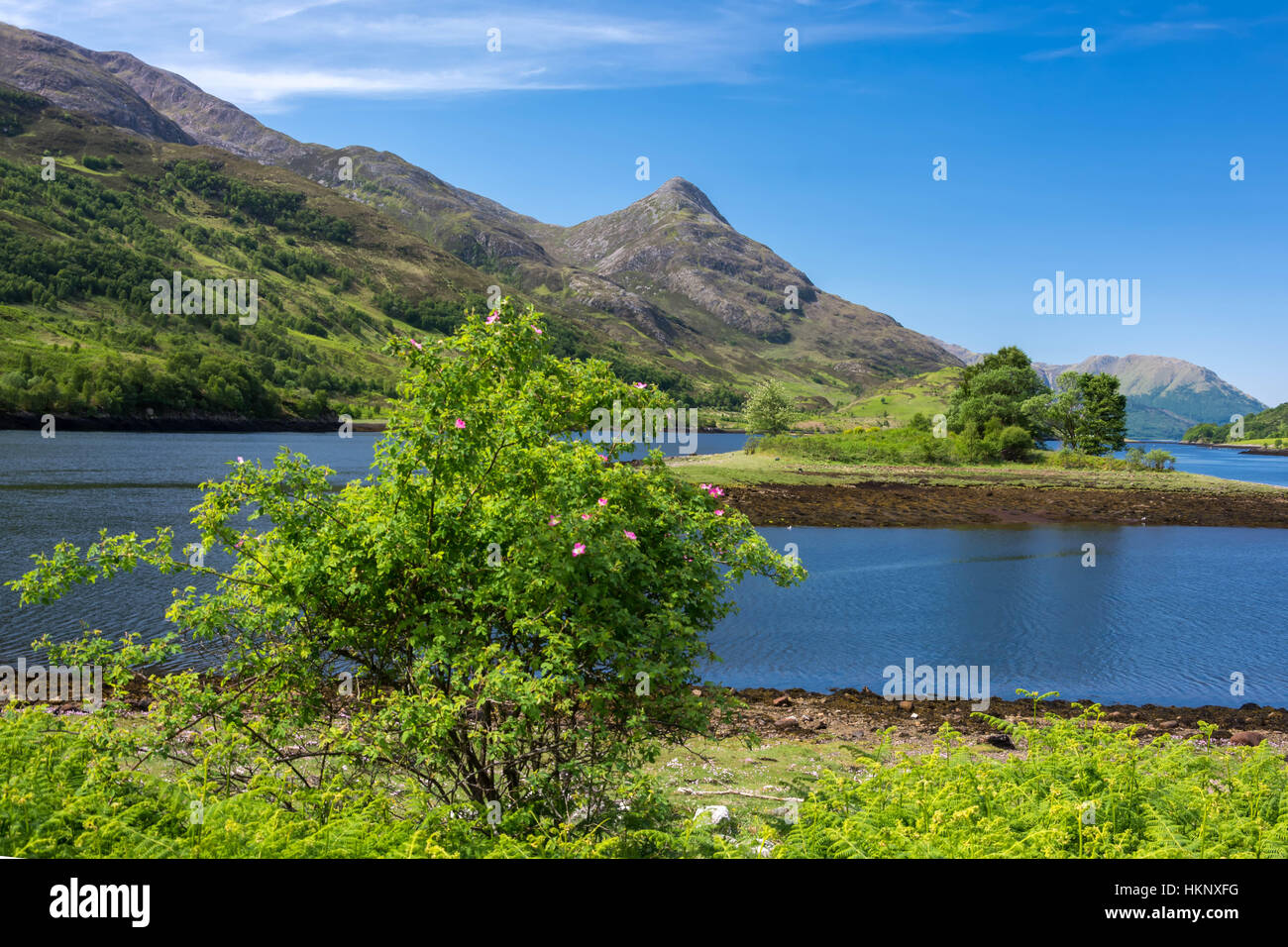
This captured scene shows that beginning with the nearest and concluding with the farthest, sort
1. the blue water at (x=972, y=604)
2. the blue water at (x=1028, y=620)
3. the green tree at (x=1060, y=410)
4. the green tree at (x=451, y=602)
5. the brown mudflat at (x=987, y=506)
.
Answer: the green tree at (x=451, y=602), the blue water at (x=1028, y=620), the blue water at (x=972, y=604), the brown mudflat at (x=987, y=506), the green tree at (x=1060, y=410)

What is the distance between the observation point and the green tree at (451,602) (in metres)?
10.0

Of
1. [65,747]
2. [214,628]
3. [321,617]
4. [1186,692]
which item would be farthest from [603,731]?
[1186,692]

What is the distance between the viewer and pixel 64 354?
168m

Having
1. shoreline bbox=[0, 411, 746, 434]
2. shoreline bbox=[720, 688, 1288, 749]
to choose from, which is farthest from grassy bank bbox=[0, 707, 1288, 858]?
shoreline bbox=[0, 411, 746, 434]

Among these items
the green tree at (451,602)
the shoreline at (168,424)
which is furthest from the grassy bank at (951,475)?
the shoreline at (168,424)

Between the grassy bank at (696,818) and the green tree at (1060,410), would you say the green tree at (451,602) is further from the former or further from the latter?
the green tree at (1060,410)

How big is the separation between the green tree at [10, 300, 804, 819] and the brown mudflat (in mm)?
58289

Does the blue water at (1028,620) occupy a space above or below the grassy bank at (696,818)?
below

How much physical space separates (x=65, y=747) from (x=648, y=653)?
275 inches

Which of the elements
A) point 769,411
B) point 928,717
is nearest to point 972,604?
point 928,717

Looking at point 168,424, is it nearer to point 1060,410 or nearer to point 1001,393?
point 1001,393

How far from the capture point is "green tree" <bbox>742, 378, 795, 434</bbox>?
13275cm

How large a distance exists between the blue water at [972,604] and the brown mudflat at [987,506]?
4.60 meters

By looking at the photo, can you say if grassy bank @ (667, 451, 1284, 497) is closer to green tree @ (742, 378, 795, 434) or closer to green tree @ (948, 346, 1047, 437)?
green tree @ (948, 346, 1047, 437)
